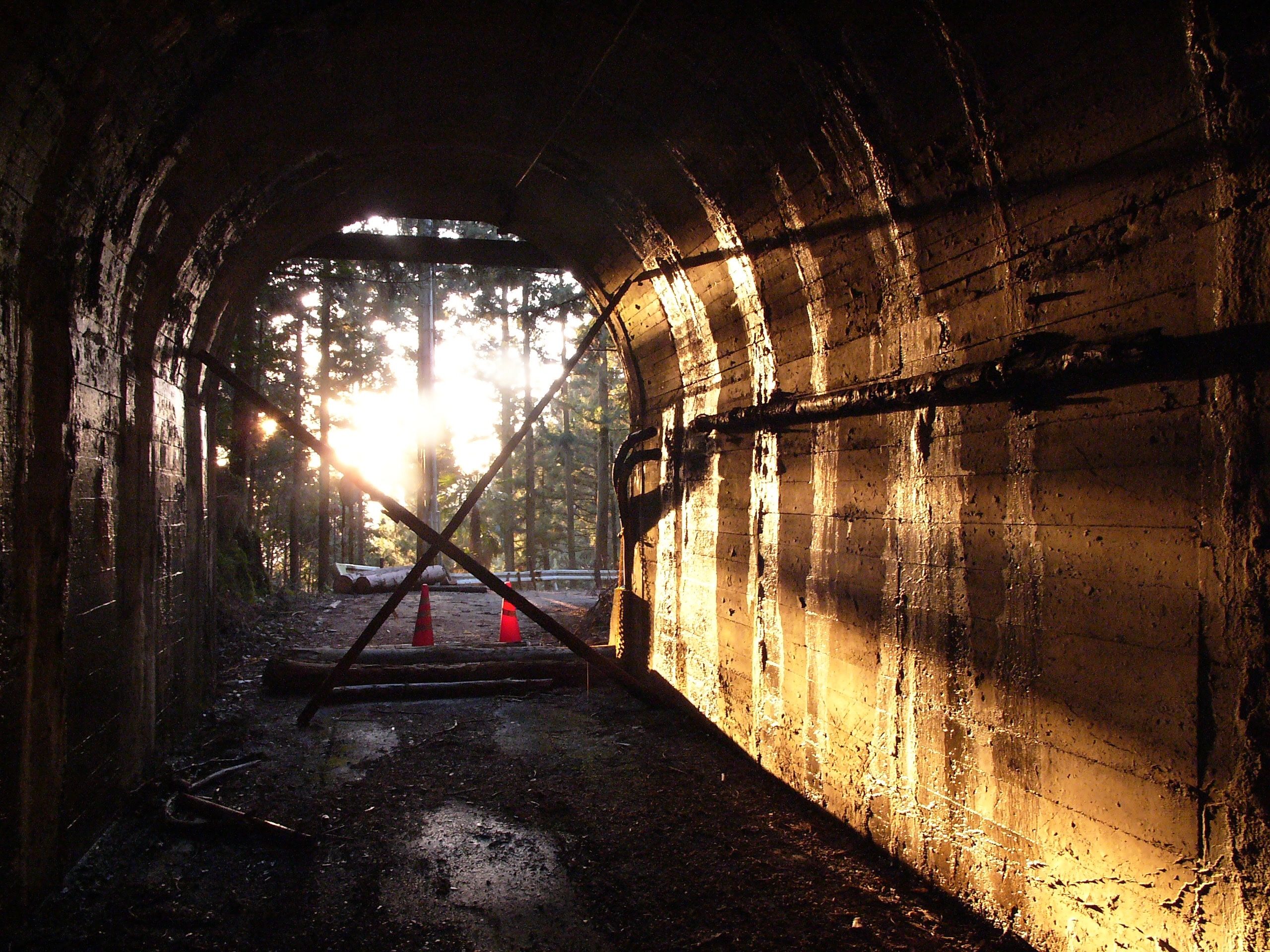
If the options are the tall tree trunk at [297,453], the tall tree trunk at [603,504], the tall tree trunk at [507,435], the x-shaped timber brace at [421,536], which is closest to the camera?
the x-shaped timber brace at [421,536]

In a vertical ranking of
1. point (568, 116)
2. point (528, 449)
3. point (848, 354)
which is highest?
point (568, 116)

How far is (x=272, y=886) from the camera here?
373 cm

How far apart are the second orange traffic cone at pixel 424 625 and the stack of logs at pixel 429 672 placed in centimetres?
122

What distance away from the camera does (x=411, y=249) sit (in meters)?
7.21

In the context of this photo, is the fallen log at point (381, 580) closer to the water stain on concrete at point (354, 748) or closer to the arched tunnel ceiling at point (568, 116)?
the water stain on concrete at point (354, 748)

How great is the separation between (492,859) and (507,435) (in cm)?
2624

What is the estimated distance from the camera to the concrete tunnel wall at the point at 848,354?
2.42 m

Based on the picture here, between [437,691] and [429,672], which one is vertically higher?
[429,672]

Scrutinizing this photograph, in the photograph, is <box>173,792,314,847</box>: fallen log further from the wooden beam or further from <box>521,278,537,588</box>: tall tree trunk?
<box>521,278,537,588</box>: tall tree trunk

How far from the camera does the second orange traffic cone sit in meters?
9.49

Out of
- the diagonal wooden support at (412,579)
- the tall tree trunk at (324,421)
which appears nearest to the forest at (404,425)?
the tall tree trunk at (324,421)

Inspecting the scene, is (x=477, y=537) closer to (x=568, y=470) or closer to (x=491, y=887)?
(x=568, y=470)

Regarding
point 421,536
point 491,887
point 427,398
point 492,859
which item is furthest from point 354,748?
point 427,398

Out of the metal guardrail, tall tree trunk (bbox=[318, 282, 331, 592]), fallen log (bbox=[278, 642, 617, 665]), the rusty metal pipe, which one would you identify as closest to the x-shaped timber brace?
fallen log (bbox=[278, 642, 617, 665])
